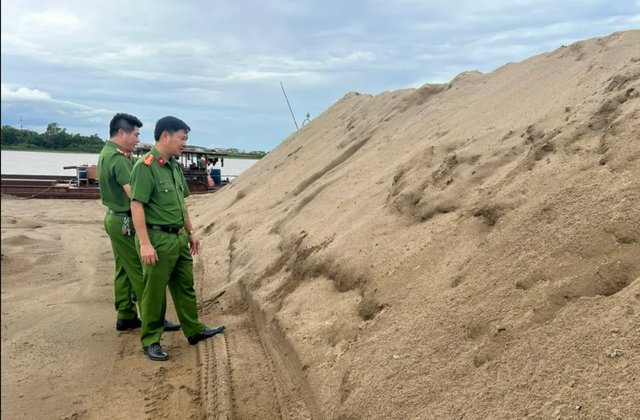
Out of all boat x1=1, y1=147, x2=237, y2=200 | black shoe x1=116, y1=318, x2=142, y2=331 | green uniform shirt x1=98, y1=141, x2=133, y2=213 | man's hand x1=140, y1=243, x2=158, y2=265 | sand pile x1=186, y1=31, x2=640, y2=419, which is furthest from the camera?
boat x1=1, y1=147, x2=237, y2=200

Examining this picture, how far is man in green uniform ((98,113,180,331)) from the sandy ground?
252mm

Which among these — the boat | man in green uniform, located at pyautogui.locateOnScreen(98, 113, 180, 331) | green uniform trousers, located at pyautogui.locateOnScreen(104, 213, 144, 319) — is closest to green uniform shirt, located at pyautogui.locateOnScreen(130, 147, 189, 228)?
man in green uniform, located at pyautogui.locateOnScreen(98, 113, 180, 331)

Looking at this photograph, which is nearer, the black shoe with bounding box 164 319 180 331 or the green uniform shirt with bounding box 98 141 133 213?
the green uniform shirt with bounding box 98 141 133 213

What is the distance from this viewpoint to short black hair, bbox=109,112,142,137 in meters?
3.82

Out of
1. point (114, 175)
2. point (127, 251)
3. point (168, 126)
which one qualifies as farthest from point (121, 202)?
point (168, 126)

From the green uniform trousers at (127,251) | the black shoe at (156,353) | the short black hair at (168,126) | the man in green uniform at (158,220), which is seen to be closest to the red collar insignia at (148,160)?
the man in green uniform at (158,220)

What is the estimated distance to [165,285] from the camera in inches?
132

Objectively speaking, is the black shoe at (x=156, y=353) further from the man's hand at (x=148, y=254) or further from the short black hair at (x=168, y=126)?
the short black hair at (x=168, y=126)

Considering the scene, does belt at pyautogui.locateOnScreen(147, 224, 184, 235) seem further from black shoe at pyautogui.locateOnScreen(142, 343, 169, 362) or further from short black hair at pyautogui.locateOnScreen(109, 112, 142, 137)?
short black hair at pyautogui.locateOnScreen(109, 112, 142, 137)

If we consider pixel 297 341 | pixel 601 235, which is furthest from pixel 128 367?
pixel 601 235

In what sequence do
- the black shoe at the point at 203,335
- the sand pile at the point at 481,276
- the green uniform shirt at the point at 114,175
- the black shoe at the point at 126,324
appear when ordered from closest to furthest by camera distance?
1. the sand pile at the point at 481,276
2. the black shoe at the point at 203,335
3. the green uniform shirt at the point at 114,175
4. the black shoe at the point at 126,324

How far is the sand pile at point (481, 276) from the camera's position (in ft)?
6.01

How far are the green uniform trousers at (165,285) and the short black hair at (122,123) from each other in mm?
996

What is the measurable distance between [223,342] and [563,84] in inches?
157
